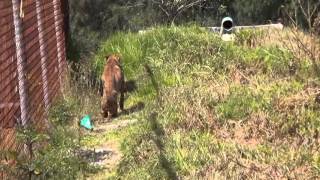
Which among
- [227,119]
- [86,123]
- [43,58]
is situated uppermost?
[43,58]

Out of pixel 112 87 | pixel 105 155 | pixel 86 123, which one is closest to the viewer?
pixel 105 155

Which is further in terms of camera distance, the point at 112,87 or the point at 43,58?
the point at 112,87

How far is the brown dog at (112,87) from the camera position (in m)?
9.63

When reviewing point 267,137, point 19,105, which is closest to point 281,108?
point 267,137

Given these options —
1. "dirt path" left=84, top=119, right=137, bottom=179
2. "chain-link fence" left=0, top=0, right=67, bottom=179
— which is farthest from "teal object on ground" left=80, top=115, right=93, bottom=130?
"chain-link fence" left=0, top=0, right=67, bottom=179

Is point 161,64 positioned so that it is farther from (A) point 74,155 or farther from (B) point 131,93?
(A) point 74,155

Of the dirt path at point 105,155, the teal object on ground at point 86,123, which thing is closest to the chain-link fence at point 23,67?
the teal object on ground at point 86,123

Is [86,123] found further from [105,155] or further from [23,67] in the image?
[23,67]

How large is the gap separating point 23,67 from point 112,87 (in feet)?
11.8

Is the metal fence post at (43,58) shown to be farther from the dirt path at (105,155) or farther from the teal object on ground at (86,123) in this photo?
the dirt path at (105,155)

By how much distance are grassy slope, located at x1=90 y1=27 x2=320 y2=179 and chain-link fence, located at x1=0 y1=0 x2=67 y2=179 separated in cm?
103

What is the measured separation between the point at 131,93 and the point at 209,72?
5.63 feet

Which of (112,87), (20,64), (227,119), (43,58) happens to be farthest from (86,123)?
(20,64)

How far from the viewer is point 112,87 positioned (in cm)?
984
